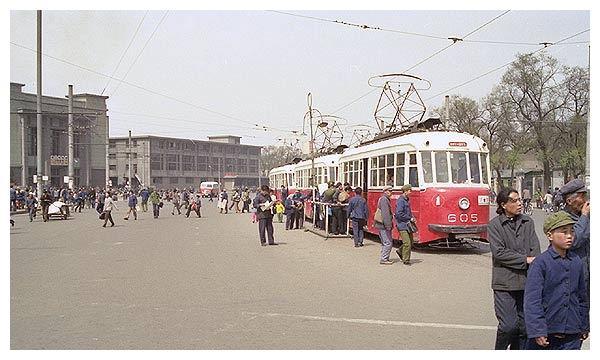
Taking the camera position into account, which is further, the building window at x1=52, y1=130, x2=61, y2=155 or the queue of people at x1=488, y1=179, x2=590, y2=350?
the building window at x1=52, y1=130, x2=61, y2=155

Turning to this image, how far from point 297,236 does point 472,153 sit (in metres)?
7.00

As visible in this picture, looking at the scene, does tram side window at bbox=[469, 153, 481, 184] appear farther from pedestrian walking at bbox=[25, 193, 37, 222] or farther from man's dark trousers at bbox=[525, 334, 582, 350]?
pedestrian walking at bbox=[25, 193, 37, 222]

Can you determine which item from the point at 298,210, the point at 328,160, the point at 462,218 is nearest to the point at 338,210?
the point at 298,210

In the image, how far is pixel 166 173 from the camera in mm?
42531

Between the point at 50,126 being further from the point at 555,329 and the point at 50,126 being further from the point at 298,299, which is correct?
the point at 555,329

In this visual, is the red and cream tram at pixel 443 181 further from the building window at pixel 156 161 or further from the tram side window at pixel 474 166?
the building window at pixel 156 161

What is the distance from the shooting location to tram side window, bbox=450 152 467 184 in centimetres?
1478

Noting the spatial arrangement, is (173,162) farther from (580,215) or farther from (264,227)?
(580,215)

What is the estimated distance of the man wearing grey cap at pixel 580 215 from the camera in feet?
17.6

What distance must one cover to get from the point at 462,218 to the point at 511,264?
9.08m

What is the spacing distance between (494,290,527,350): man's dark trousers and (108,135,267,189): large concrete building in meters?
30.4

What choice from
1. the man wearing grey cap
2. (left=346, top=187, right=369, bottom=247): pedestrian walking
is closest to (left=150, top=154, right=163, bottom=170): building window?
(left=346, top=187, right=369, bottom=247): pedestrian walking

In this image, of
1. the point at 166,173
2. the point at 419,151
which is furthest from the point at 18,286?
the point at 166,173

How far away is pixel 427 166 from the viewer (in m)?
14.9
